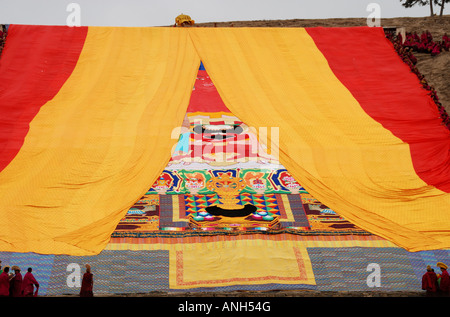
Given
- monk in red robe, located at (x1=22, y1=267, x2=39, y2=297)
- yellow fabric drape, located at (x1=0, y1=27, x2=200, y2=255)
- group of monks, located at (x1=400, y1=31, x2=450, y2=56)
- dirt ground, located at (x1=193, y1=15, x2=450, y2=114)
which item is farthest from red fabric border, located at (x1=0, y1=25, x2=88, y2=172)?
group of monks, located at (x1=400, y1=31, x2=450, y2=56)

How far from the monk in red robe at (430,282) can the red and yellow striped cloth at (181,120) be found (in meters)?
0.38

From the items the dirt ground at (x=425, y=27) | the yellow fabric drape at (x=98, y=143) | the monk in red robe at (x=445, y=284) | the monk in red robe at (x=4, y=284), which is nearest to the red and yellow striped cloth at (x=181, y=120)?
the yellow fabric drape at (x=98, y=143)

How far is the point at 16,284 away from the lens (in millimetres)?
→ 7832

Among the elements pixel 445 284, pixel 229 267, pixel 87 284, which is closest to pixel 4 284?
pixel 87 284

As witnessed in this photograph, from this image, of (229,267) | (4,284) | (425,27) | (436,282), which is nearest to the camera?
(4,284)

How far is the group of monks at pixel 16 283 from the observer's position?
773 cm

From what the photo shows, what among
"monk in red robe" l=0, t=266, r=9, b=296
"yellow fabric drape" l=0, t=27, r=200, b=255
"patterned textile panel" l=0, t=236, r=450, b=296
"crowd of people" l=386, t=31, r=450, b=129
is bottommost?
"monk in red robe" l=0, t=266, r=9, b=296

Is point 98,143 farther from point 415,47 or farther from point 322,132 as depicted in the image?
point 415,47

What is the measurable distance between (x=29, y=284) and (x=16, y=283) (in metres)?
0.15

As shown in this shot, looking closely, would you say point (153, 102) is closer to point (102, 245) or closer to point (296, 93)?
point (296, 93)

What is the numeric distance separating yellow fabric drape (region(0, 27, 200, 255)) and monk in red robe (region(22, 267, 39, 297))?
439 millimetres

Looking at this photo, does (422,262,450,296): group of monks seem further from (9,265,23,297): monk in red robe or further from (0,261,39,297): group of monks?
(9,265,23,297): monk in red robe

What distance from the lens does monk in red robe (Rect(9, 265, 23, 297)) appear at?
779 cm
